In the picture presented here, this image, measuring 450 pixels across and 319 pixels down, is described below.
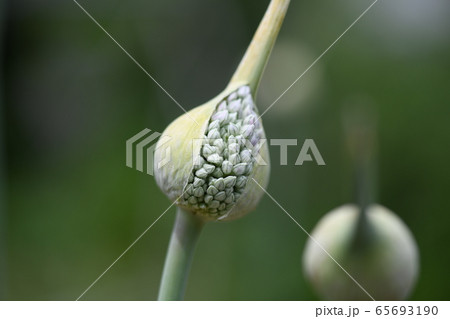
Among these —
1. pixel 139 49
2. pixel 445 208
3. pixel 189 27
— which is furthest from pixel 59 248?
pixel 445 208

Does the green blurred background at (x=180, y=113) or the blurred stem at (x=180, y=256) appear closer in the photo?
the blurred stem at (x=180, y=256)

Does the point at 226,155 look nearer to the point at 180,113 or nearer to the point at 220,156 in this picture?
the point at 220,156

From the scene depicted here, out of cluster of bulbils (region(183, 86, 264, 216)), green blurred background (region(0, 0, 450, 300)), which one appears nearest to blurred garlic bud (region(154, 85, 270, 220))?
cluster of bulbils (region(183, 86, 264, 216))

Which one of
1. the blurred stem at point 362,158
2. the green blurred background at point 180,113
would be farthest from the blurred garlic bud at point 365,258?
the green blurred background at point 180,113

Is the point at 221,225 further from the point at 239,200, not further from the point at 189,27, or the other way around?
the point at 239,200

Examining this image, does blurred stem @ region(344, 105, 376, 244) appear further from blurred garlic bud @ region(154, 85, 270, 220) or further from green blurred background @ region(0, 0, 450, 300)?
green blurred background @ region(0, 0, 450, 300)

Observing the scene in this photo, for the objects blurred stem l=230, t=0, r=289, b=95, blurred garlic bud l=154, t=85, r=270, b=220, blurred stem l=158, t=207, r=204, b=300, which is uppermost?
blurred stem l=230, t=0, r=289, b=95

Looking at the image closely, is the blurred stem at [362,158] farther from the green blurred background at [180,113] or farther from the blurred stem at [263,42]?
the green blurred background at [180,113]
